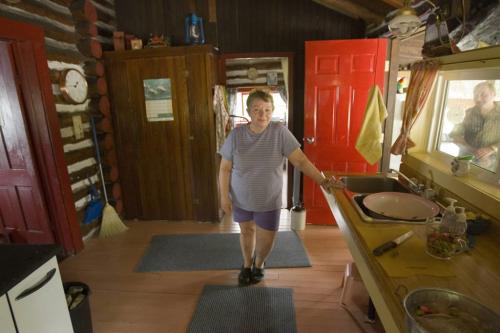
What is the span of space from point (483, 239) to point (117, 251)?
2797 mm

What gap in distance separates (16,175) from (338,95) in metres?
3.00

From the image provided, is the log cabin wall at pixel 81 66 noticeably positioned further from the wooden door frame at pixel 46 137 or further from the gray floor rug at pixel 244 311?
the gray floor rug at pixel 244 311

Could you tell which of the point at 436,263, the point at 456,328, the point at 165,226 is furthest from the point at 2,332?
the point at 165,226

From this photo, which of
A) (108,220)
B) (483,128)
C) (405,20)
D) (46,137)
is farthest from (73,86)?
(483,128)

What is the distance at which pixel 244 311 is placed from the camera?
197 centimetres

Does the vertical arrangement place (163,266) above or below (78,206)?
below

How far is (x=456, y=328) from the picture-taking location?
28.5 inches

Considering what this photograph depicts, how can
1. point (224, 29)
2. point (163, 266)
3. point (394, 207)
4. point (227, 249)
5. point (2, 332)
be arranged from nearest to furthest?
1. point (2, 332)
2. point (394, 207)
3. point (163, 266)
4. point (227, 249)
5. point (224, 29)

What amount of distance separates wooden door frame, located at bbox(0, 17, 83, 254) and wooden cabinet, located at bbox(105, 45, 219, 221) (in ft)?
2.60

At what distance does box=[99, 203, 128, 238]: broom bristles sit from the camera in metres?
3.08

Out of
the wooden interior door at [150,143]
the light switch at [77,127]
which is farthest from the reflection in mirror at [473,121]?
the light switch at [77,127]

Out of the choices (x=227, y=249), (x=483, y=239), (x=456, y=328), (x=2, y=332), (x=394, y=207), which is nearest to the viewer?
(x=456, y=328)

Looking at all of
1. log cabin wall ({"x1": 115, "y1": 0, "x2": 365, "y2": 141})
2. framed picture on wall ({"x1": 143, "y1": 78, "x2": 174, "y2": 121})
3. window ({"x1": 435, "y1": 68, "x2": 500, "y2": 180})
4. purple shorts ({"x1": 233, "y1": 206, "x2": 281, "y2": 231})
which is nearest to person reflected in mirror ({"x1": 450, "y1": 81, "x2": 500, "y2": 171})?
window ({"x1": 435, "y1": 68, "x2": 500, "y2": 180})

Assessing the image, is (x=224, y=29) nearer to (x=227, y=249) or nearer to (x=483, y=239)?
(x=227, y=249)
